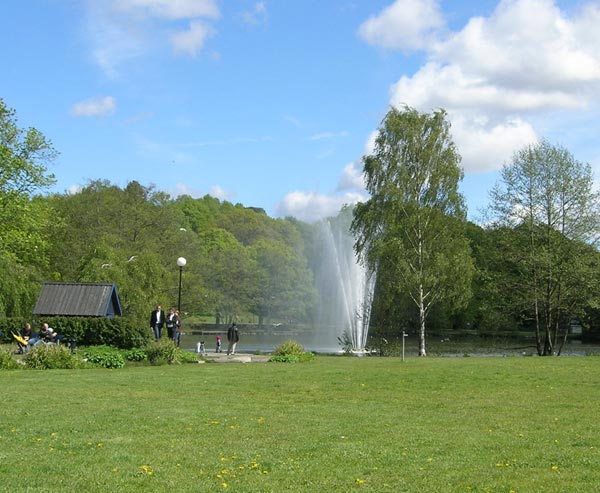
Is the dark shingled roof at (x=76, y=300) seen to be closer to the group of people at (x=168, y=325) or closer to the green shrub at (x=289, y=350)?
the group of people at (x=168, y=325)

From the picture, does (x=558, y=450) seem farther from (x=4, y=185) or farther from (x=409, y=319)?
(x=409, y=319)

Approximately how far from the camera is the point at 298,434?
34.6ft

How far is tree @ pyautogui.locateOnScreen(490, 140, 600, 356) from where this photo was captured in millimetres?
37469

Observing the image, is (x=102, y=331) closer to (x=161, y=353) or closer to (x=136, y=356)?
(x=136, y=356)

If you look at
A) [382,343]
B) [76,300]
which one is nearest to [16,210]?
[76,300]

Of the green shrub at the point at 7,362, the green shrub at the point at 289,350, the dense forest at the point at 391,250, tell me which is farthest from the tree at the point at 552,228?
the green shrub at the point at 7,362

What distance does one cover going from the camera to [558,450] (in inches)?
364

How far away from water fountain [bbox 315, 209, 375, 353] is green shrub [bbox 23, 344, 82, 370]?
20.3 meters

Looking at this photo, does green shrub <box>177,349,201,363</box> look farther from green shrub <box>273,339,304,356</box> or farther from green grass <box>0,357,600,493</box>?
green grass <box>0,357,600,493</box>

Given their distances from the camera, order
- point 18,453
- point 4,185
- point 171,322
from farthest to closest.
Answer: point 4,185 < point 171,322 < point 18,453

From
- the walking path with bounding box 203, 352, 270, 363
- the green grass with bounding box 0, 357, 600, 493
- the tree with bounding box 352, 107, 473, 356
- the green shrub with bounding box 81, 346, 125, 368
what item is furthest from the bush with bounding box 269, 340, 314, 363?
the tree with bounding box 352, 107, 473, 356

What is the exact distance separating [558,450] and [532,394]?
21.6 ft

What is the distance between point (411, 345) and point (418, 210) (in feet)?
48.8

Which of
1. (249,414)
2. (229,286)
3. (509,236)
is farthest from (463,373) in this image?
(229,286)
